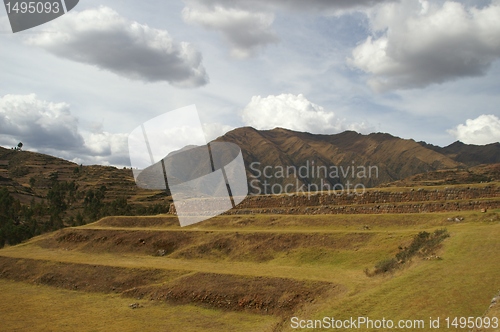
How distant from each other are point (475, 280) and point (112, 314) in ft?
49.1

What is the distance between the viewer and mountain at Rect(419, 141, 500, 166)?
413 feet

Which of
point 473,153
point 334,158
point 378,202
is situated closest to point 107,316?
point 378,202

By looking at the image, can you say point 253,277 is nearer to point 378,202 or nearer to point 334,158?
point 378,202

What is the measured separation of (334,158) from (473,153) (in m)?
49.9

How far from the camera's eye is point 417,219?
958 inches

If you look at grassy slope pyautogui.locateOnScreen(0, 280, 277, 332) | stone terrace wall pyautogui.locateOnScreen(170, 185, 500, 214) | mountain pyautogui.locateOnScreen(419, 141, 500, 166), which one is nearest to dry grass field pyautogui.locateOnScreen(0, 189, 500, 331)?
grassy slope pyautogui.locateOnScreen(0, 280, 277, 332)

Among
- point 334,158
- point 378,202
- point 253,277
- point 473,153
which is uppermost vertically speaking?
point 334,158

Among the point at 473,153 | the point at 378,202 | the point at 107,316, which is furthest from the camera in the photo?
the point at 473,153

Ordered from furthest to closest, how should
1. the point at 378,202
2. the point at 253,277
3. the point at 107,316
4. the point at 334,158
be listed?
the point at 334,158
the point at 378,202
the point at 253,277
the point at 107,316

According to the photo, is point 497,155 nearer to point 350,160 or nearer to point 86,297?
point 350,160

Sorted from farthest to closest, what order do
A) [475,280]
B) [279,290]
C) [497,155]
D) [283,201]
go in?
[497,155] → [283,201] → [279,290] → [475,280]

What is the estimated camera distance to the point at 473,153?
440ft

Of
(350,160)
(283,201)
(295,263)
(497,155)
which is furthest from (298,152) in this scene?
(295,263)

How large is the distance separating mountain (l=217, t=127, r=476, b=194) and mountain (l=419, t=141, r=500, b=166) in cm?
63
